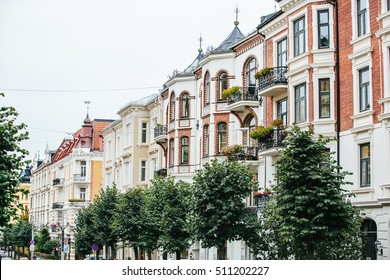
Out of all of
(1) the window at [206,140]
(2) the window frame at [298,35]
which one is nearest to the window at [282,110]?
(2) the window frame at [298,35]

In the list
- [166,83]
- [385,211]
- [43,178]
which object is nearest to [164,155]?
[166,83]

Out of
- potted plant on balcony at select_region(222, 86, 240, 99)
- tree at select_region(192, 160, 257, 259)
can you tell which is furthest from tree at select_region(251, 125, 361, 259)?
potted plant on balcony at select_region(222, 86, 240, 99)

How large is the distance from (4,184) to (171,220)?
13.0 meters

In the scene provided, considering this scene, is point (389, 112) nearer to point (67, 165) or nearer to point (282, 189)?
point (282, 189)

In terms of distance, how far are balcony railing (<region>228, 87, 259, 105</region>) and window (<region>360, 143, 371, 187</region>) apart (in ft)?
29.3

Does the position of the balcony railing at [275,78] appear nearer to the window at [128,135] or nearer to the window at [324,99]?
the window at [324,99]

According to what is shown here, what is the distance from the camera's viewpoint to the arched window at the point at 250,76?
3306 cm

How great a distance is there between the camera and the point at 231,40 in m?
38.3

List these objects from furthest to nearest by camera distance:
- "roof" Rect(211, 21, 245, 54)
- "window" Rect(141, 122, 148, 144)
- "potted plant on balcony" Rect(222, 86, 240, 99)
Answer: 1. "window" Rect(141, 122, 148, 144)
2. "roof" Rect(211, 21, 245, 54)
3. "potted plant on balcony" Rect(222, 86, 240, 99)

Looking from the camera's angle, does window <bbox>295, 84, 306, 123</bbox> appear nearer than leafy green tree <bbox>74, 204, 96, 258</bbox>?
Yes

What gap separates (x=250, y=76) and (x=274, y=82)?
17.8 feet

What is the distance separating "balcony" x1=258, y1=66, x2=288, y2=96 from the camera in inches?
1136

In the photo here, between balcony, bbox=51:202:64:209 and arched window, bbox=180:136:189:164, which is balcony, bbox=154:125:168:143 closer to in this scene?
arched window, bbox=180:136:189:164

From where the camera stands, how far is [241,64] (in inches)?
1387
